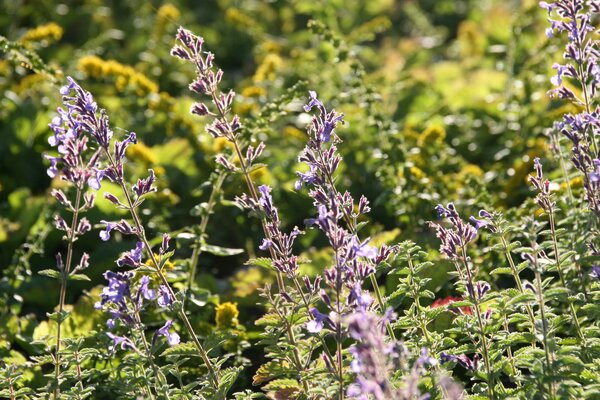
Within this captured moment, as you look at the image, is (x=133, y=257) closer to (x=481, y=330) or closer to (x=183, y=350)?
(x=183, y=350)

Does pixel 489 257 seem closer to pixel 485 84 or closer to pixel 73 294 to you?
pixel 73 294

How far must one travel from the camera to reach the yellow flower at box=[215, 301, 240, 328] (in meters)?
4.11

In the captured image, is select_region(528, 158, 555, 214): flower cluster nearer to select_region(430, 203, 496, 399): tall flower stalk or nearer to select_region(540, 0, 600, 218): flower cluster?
select_region(540, 0, 600, 218): flower cluster

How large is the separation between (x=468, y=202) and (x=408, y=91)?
2406 millimetres

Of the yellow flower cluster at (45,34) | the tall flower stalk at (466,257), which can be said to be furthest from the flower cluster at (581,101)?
the yellow flower cluster at (45,34)

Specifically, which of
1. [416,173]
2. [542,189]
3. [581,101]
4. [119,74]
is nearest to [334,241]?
[542,189]

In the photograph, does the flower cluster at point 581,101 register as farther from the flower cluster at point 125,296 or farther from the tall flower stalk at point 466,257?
the flower cluster at point 125,296

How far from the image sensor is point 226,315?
412 centimetres

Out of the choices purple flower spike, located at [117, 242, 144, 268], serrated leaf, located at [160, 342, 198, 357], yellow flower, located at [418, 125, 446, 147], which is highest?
purple flower spike, located at [117, 242, 144, 268]

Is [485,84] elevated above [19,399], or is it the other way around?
[485,84]

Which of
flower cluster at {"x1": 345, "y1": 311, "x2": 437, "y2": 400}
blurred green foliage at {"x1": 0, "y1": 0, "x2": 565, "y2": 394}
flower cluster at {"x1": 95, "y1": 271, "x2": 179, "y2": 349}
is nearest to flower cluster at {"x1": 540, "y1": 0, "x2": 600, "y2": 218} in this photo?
blurred green foliage at {"x1": 0, "y1": 0, "x2": 565, "y2": 394}

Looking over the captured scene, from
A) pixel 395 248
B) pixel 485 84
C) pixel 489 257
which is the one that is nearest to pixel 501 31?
pixel 485 84

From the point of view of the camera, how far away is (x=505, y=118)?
19.9 feet

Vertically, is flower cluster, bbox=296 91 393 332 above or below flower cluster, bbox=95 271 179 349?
above
